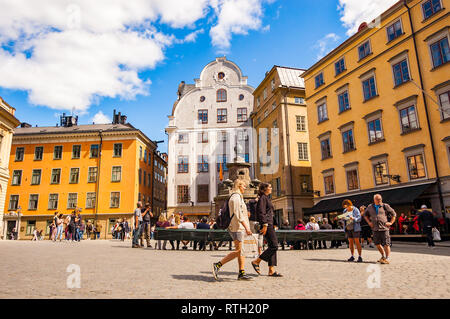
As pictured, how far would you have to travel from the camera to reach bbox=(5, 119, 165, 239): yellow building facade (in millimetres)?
39125

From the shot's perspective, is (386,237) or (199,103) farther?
(199,103)

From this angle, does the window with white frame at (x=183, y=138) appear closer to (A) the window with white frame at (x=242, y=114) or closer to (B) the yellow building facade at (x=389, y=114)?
(A) the window with white frame at (x=242, y=114)

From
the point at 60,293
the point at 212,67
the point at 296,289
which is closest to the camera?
the point at 60,293

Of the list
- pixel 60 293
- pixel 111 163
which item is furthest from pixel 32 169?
pixel 60 293

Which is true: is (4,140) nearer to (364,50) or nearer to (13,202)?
(13,202)

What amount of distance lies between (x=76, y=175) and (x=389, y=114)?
3691cm

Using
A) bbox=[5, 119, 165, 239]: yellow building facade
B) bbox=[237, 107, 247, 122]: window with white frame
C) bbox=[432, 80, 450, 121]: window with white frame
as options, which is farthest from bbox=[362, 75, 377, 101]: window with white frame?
bbox=[5, 119, 165, 239]: yellow building facade

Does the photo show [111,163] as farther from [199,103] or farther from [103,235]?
[199,103]

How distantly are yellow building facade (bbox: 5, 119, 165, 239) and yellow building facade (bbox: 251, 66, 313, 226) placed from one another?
57.8 feet

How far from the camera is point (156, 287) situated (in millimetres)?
4961

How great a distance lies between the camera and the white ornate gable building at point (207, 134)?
138 feet

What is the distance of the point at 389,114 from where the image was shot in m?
21.8

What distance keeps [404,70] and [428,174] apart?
733 cm
